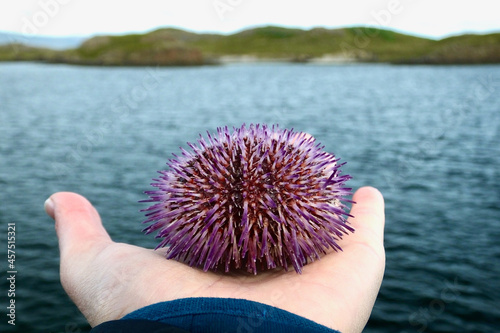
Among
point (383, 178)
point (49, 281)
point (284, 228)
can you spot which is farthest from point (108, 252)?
point (383, 178)

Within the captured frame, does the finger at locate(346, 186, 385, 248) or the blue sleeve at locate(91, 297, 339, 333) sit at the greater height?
the finger at locate(346, 186, 385, 248)

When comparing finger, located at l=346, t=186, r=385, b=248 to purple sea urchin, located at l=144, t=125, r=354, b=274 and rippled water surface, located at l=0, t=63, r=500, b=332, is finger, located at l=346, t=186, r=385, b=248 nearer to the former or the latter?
purple sea urchin, located at l=144, t=125, r=354, b=274

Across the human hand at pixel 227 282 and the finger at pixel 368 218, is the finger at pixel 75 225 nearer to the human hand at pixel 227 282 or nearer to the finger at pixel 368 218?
the human hand at pixel 227 282

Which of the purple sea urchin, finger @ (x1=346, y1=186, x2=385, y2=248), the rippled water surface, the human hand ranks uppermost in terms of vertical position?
the purple sea urchin

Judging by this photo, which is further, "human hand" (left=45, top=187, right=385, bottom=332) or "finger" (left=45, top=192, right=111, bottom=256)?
"finger" (left=45, top=192, right=111, bottom=256)

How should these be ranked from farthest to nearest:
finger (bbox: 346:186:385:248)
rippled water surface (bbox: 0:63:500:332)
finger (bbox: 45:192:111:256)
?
rippled water surface (bbox: 0:63:500:332) < finger (bbox: 45:192:111:256) < finger (bbox: 346:186:385:248)

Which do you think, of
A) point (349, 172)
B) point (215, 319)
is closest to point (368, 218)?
point (215, 319)

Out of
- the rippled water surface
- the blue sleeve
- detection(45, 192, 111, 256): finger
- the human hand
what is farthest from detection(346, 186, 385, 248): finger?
the rippled water surface

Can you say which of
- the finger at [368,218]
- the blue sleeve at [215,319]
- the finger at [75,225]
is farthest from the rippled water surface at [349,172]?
the blue sleeve at [215,319]
